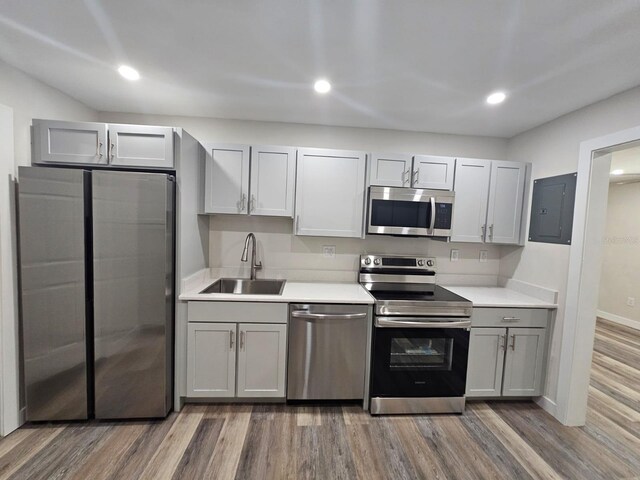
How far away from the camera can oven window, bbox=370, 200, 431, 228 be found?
2486 millimetres

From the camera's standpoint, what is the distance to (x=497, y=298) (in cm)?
248

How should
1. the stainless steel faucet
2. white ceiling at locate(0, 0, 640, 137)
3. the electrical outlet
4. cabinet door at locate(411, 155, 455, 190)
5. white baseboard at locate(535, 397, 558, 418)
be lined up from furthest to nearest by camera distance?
the electrical outlet, the stainless steel faucet, cabinet door at locate(411, 155, 455, 190), white baseboard at locate(535, 397, 558, 418), white ceiling at locate(0, 0, 640, 137)

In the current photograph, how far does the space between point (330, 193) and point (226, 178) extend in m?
0.93

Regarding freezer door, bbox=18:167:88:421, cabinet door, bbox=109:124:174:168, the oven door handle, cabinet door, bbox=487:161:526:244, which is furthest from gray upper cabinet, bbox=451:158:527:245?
freezer door, bbox=18:167:88:421

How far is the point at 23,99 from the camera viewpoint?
195 centimetres

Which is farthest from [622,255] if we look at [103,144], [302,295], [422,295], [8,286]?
[8,286]

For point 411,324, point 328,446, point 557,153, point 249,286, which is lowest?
point 328,446

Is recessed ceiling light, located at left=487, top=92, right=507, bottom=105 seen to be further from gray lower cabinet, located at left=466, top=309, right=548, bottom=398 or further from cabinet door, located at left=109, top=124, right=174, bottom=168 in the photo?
cabinet door, located at left=109, top=124, right=174, bottom=168

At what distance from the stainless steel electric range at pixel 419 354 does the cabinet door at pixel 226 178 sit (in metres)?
1.49

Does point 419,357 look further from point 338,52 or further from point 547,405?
point 338,52

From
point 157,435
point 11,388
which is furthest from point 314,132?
point 11,388

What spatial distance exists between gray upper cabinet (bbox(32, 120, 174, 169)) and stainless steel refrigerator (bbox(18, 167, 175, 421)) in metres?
0.19

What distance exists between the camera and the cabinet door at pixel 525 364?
93.3 inches

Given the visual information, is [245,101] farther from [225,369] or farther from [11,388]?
[11,388]
